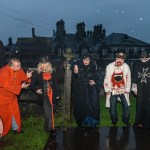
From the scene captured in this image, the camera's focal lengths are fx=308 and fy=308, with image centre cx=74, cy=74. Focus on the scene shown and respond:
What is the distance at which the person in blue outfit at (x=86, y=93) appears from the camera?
24.8 ft

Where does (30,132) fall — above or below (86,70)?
below

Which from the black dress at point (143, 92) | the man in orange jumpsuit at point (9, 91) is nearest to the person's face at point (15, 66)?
Answer: the man in orange jumpsuit at point (9, 91)

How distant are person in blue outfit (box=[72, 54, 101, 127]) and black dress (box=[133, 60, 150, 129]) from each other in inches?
38.8

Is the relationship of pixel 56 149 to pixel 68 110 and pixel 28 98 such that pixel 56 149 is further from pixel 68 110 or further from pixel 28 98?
pixel 28 98

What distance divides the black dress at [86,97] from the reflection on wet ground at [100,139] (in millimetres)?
392

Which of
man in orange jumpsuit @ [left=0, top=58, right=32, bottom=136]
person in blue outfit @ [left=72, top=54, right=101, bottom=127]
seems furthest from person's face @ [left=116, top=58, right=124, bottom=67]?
man in orange jumpsuit @ [left=0, top=58, right=32, bottom=136]

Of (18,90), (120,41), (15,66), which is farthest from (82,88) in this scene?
(120,41)

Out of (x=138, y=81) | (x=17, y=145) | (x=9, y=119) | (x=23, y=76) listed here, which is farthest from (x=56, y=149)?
(x=138, y=81)

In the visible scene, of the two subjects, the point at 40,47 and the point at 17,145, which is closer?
the point at 17,145

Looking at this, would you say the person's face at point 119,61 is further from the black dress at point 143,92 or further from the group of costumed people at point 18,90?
the group of costumed people at point 18,90

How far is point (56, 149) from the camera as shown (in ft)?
20.1

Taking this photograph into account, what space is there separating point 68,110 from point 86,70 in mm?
1342

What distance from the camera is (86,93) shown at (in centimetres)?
772

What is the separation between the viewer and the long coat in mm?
6947
